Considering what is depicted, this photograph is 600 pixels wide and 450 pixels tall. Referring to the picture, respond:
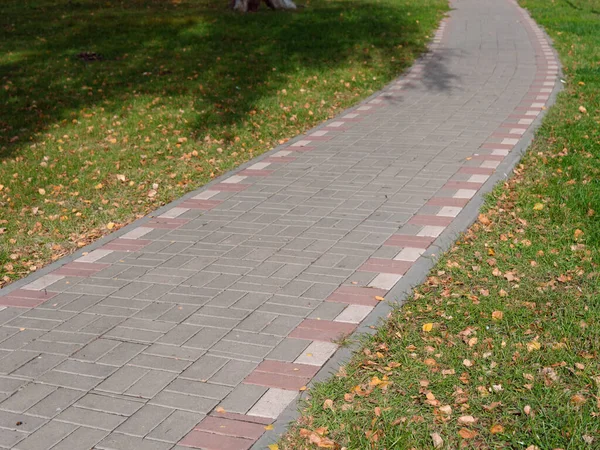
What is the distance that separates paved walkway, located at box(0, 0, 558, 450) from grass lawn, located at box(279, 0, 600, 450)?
33 cm

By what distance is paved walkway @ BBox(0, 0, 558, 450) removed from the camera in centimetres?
402

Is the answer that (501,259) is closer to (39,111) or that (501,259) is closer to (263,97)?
(263,97)

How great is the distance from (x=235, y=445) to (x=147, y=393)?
2.38 feet

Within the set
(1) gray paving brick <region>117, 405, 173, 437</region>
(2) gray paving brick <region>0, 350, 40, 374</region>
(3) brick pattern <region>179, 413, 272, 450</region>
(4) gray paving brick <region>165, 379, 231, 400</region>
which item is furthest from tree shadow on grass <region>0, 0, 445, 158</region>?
(3) brick pattern <region>179, 413, 272, 450</region>

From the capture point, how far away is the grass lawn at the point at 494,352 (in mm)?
3738

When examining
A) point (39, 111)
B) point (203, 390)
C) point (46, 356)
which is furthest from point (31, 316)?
point (39, 111)

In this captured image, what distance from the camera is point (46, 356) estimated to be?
15.3 ft

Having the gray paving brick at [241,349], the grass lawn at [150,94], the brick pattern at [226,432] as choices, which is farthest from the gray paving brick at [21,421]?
the grass lawn at [150,94]

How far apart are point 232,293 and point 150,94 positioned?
7306mm

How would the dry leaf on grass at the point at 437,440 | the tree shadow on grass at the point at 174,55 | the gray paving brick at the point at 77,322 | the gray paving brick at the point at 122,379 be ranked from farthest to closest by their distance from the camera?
1. the tree shadow on grass at the point at 174,55
2. the gray paving brick at the point at 77,322
3. the gray paving brick at the point at 122,379
4. the dry leaf on grass at the point at 437,440

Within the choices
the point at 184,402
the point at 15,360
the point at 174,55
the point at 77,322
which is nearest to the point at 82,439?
the point at 184,402

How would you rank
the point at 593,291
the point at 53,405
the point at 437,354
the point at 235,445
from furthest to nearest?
A: the point at 593,291 < the point at 437,354 < the point at 53,405 < the point at 235,445

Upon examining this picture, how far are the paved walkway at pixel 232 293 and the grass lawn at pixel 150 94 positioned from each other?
587mm

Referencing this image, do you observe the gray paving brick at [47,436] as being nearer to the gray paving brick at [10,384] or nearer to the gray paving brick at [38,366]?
the gray paving brick at [10,384]
